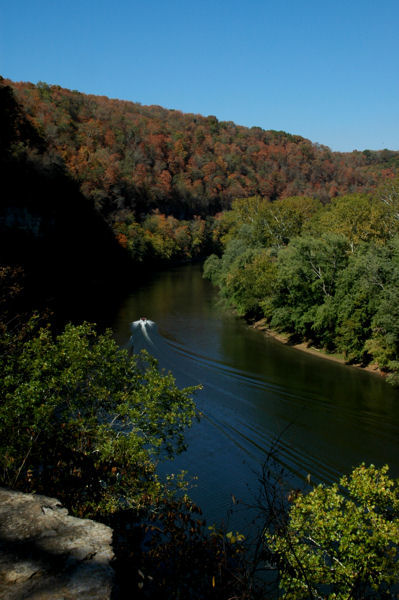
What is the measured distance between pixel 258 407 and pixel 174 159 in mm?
114740

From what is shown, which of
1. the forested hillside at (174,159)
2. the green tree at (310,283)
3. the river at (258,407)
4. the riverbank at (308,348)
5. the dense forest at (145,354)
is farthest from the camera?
the forested hillside at (174,159)

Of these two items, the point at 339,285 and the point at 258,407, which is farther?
the point at 339,285

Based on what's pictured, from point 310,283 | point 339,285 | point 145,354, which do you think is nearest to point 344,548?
point 145,354

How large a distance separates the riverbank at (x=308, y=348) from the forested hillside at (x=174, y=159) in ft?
173

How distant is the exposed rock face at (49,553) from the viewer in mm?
3955

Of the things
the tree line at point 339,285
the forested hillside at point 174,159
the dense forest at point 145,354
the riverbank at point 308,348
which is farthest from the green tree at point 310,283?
the forested hillside at point 174,159

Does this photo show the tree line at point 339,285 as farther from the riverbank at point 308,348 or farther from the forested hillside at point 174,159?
the forested hillside at point 174,159

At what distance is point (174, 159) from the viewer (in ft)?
426

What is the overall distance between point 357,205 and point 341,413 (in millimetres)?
31374

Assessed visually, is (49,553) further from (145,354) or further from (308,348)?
(308,348)

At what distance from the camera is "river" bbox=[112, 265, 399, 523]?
18781 millimetres

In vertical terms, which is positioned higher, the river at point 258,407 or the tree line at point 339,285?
the tree line at point 339,285

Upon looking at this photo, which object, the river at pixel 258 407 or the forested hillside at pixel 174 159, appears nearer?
the river at pixel 258 407

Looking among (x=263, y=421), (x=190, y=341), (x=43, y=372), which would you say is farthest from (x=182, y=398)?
(x=190, y=341)
